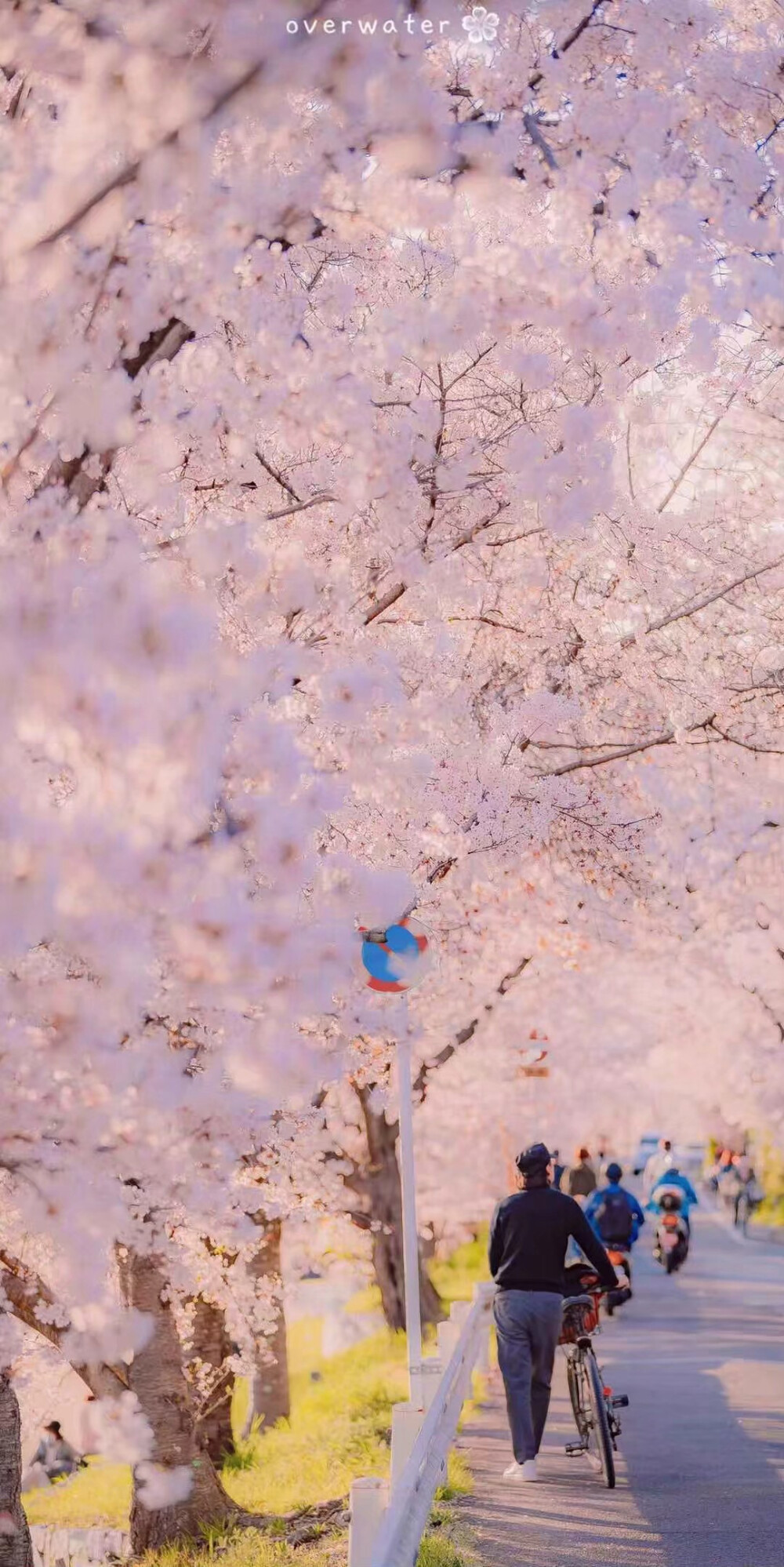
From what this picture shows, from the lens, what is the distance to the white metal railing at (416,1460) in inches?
281

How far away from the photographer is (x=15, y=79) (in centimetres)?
641

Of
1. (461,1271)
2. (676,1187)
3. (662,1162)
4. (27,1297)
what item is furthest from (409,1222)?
(461,1271)

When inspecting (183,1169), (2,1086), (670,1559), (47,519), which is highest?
(47,519)

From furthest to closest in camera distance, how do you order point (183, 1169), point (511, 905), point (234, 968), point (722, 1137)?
point (722, 1137) < point (511, 905) < point (183, 1169) < point (234, 968)

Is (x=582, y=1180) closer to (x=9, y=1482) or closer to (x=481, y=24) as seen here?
(x=9, y=1482)

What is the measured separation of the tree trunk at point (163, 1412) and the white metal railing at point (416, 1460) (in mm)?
1925

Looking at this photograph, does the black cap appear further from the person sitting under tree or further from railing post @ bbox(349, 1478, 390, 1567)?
the person sitting under tree

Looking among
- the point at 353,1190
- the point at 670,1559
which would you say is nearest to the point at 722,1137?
the point at 353,1190

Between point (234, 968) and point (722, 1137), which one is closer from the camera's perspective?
point (234, 968)

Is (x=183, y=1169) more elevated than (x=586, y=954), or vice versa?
(x=183, y=1169)

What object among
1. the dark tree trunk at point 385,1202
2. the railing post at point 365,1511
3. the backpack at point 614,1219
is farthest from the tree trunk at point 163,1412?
the backpack at point 614,1219

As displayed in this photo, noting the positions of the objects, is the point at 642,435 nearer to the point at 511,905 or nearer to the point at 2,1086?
the point at 511,905

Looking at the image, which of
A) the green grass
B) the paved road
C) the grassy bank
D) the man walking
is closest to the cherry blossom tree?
the grassy bank

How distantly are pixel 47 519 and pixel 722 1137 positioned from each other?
71.8 metres
